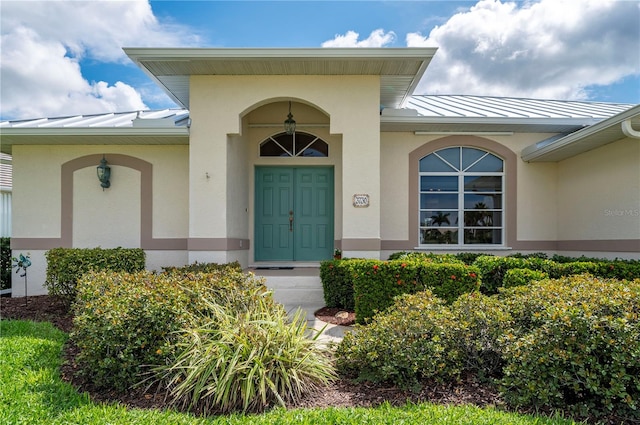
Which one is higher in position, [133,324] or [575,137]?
[575,137]

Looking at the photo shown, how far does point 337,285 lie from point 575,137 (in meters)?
5.52

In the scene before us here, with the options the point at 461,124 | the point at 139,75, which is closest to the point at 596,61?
the point at 461,124

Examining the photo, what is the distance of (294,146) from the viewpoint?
418 inches

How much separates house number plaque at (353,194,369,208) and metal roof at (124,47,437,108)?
2.49 metres

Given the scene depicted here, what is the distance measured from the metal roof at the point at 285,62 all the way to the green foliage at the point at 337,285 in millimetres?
3838

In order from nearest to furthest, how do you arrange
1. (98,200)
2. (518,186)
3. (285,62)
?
(285,62) < (98,200) < (518,186)

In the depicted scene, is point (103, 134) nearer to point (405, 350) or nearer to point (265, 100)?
point (265, 100)

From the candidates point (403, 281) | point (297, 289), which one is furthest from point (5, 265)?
point (403, 281)

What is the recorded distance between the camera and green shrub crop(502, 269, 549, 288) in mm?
6086

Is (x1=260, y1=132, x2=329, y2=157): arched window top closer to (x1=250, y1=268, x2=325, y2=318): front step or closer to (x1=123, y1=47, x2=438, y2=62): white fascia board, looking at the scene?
(x1=123, y1=47, x2=438, y2=62): white fascia board

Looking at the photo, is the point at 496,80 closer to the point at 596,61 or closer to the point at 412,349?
the point at 596,61

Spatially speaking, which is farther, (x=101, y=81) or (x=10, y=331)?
(x=101, y=81)

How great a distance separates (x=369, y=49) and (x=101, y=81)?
8941 millimetres

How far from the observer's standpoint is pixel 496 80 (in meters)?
14.1
